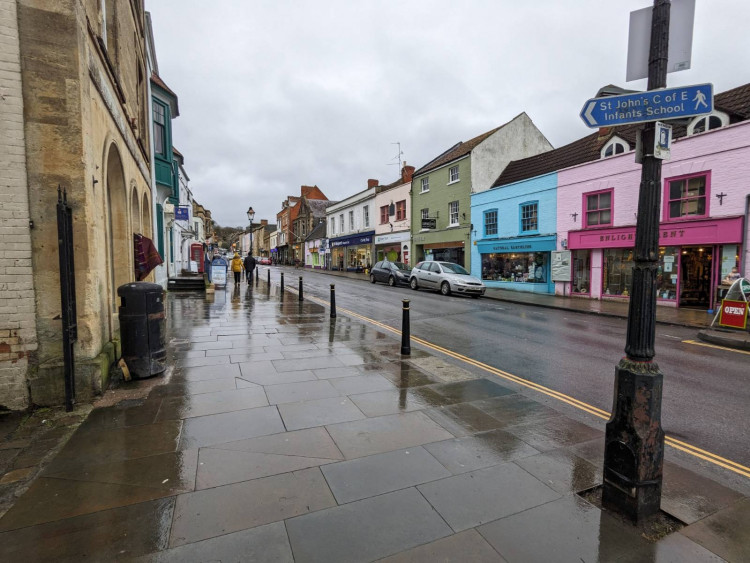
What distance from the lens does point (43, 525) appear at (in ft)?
8.58

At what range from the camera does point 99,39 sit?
579 cm

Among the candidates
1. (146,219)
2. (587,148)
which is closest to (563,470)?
(146,219)

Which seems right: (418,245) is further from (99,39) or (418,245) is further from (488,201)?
(99,39)

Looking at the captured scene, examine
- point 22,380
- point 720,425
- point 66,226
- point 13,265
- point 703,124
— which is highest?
point 703,124

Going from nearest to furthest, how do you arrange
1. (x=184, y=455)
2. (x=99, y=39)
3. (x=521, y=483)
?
(x=521, y=483), (x=184, y=455), (x=99, y=39)

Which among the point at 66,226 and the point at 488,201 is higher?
the point at 488,201

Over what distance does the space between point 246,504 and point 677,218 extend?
679 inches

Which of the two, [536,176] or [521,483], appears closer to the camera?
[521,483]

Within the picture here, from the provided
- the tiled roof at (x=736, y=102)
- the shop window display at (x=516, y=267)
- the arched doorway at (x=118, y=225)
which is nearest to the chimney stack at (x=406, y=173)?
the shop window display at (x=516, y=267)

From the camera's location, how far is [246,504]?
2867 millimetres

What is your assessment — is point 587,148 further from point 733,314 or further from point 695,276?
point 733,314

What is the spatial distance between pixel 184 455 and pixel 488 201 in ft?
74.6

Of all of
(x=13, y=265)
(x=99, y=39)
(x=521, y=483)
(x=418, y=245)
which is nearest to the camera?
(x=521, y=483)

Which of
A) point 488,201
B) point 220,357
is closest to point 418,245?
point 488,201
